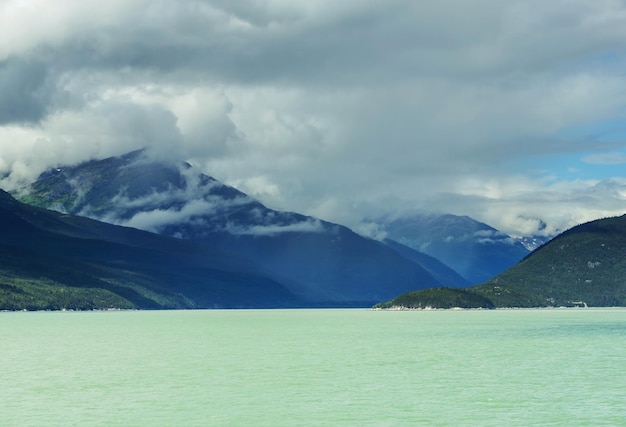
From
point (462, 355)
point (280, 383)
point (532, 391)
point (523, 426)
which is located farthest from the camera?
point (462, 355)

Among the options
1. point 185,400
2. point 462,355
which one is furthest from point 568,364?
point 185,400

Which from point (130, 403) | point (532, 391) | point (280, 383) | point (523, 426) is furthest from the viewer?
point (280, 383)

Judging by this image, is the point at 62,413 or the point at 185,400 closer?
the point at 62,413

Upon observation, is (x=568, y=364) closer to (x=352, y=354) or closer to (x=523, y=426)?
(x=352, y=354)

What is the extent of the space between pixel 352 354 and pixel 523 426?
8837cm

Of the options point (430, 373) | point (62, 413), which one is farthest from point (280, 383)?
point (62, 413)

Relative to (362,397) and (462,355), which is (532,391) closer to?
(362,397)

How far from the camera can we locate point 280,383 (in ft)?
387

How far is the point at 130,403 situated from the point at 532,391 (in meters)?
54.3

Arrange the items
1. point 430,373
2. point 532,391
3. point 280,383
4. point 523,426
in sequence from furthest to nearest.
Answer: point 430,373
point 280,383
point 532,391
point 523,426

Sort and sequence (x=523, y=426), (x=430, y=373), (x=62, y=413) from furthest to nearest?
(x=430, y=373) → (x=62, y=413) → (x=523, y=426)

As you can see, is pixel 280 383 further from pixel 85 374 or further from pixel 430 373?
pixel 85 374

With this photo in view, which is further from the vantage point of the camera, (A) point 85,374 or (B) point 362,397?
(A) point 85,374

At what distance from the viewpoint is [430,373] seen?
130 meters
